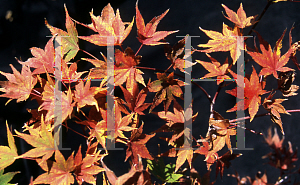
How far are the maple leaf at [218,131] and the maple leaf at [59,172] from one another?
396mm

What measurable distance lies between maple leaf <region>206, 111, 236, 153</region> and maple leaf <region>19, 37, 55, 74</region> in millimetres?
503

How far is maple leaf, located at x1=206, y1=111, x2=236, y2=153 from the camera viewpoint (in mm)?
587

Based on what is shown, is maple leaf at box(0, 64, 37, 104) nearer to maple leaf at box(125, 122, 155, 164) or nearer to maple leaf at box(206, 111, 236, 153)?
maple leaf at box(125, 122, 155, 164)

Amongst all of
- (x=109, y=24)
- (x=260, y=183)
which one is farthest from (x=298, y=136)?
(x=109, y=24)

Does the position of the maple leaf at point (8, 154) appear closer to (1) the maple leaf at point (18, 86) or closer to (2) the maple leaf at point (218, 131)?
(1) the maple leaf at point (18, 86)

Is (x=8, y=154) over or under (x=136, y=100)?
under

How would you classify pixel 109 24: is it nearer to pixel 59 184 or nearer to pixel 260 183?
pixel 59 184

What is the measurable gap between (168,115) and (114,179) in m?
0.23

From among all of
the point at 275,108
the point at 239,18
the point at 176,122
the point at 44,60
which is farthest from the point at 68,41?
the point at 275,108

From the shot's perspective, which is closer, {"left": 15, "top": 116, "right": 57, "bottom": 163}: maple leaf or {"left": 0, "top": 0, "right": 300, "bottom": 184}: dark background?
{"left": 15, "top": 116, "right": 57, "bottom": 163}: maple leaf

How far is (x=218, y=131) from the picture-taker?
1.98ft

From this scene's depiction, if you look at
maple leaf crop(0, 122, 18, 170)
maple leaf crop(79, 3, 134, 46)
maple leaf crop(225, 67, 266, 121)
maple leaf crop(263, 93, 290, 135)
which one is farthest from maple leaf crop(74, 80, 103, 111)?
maple leaf crop(263, 93, 290, 135)

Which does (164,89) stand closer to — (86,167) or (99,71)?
(99,71)

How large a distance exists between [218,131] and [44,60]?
0.56 m
